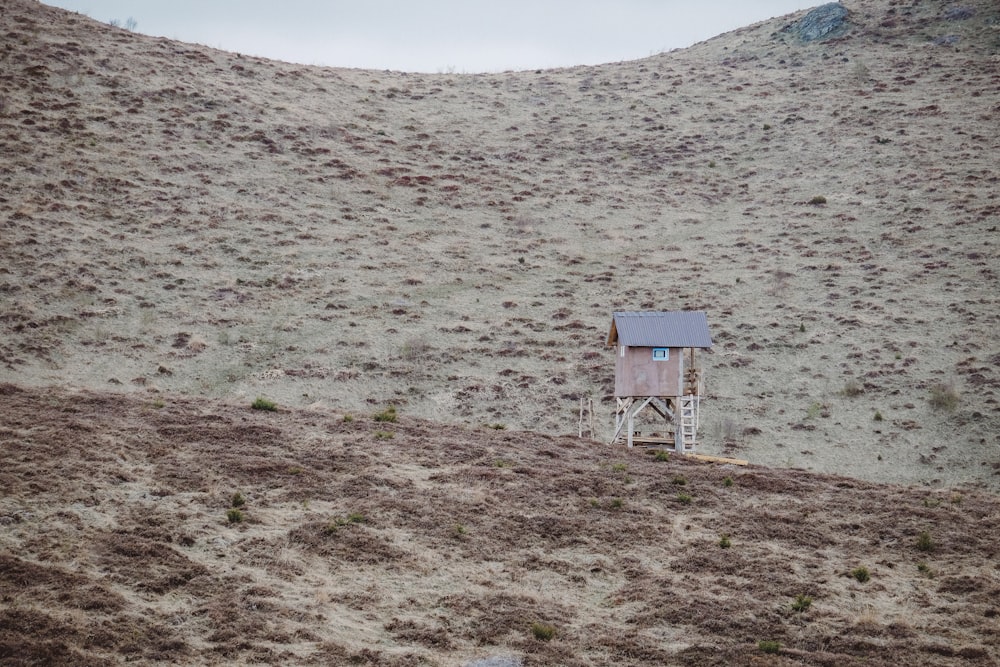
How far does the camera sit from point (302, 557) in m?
17.7

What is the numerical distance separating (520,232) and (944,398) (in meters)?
29.5

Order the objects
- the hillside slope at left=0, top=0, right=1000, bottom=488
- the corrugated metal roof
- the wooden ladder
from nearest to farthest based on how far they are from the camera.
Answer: the wooden ladder < the corrugated metal roof < the hillside slope at left=0, top=0, right=1000, bottom=488

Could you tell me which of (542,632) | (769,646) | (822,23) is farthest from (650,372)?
(822,23)

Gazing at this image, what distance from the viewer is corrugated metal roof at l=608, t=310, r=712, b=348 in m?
30.2

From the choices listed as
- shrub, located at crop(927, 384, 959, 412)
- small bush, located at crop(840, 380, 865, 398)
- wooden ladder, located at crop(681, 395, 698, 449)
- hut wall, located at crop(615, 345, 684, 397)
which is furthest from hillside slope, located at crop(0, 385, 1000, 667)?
small bush, located at crop(840, 380, 865, 398)

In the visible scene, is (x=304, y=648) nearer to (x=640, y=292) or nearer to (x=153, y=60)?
(x=640, y=292)

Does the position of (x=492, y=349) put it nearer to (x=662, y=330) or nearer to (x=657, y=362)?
(x=657, y=362)

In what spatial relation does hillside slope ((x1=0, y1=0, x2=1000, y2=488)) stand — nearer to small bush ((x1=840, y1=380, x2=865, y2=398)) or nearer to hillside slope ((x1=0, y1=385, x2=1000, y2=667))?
small bush ((x1=840, y1=380, x2=865, y2=398))

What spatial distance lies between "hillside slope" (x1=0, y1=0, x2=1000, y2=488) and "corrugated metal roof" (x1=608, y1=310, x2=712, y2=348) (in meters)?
5.96

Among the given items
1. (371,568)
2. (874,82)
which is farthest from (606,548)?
(874,82)

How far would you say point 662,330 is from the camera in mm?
30719

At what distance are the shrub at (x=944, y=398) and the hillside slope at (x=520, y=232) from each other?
0.15 metres

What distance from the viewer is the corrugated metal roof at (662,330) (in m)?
30.2

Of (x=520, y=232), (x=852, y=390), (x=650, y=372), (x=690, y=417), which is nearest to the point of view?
(x=690, y=417)
